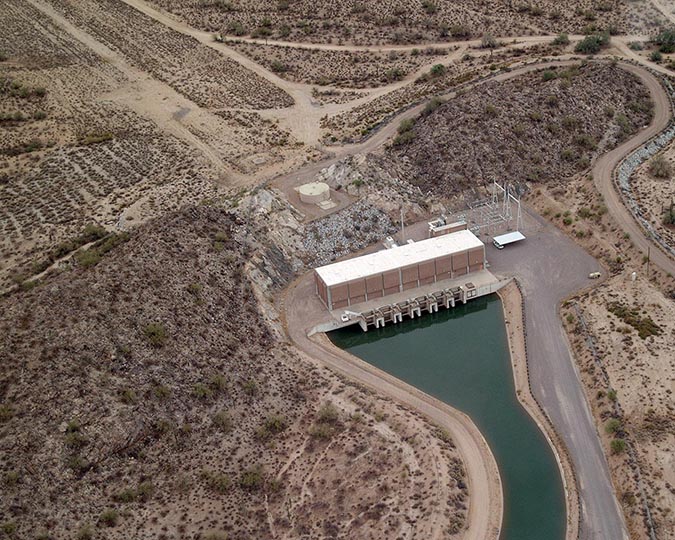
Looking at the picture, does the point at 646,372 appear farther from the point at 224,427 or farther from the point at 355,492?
the point at 224,427

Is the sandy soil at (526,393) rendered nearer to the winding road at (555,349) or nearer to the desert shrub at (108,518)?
the winding road at (555,349)

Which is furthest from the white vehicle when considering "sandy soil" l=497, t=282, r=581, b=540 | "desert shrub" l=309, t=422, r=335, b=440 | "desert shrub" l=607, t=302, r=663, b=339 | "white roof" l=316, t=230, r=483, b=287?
"desert shrub" l=309, t=422, r=335, b=440

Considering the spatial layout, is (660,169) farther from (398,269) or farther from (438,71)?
(438,71)

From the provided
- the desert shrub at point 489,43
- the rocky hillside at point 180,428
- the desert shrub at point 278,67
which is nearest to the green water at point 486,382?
the rocky hillside at point 180,428

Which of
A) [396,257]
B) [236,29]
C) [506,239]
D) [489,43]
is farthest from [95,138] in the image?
[489,43]

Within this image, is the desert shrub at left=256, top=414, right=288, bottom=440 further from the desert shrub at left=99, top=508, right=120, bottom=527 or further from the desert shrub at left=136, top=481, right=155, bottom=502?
the desert shrub at left=99, top=508, right=120, bottom=527

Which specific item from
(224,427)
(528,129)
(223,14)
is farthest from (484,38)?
(224,427)

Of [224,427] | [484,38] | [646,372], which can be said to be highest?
[484,38]

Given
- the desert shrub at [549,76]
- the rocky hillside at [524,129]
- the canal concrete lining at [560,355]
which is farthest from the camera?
the desert shrub at [549,76]
